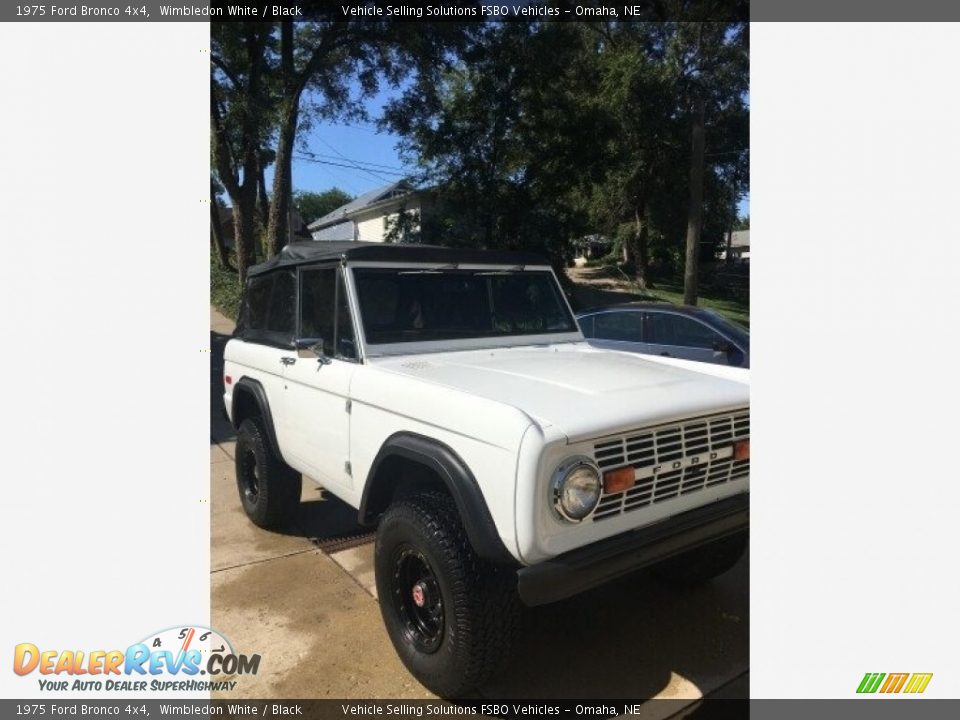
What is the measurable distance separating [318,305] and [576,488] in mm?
2125

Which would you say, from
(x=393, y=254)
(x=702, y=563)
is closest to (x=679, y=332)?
(x=702, y=563)

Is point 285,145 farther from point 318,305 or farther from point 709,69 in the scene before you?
point 709,69

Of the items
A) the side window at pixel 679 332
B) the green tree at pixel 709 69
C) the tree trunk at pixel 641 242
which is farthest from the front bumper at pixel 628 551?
the tree trunk at pixel 641 242

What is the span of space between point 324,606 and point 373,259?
1.88 metres

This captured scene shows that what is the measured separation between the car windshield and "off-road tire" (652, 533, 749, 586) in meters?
1.53

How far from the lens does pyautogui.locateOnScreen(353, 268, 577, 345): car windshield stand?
11.2 ft

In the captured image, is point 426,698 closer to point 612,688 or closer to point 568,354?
point 612,688

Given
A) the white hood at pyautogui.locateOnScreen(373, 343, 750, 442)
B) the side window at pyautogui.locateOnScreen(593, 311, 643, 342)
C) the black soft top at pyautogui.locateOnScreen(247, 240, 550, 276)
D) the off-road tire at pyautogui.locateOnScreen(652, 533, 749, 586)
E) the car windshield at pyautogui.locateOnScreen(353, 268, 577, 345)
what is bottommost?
the off-road tire at pyautogui.locateOnScreen(652, 533, 749, 586)

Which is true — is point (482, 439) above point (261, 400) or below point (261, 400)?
above

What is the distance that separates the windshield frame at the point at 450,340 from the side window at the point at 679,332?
9.85 feet

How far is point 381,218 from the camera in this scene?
23766 millimetres
